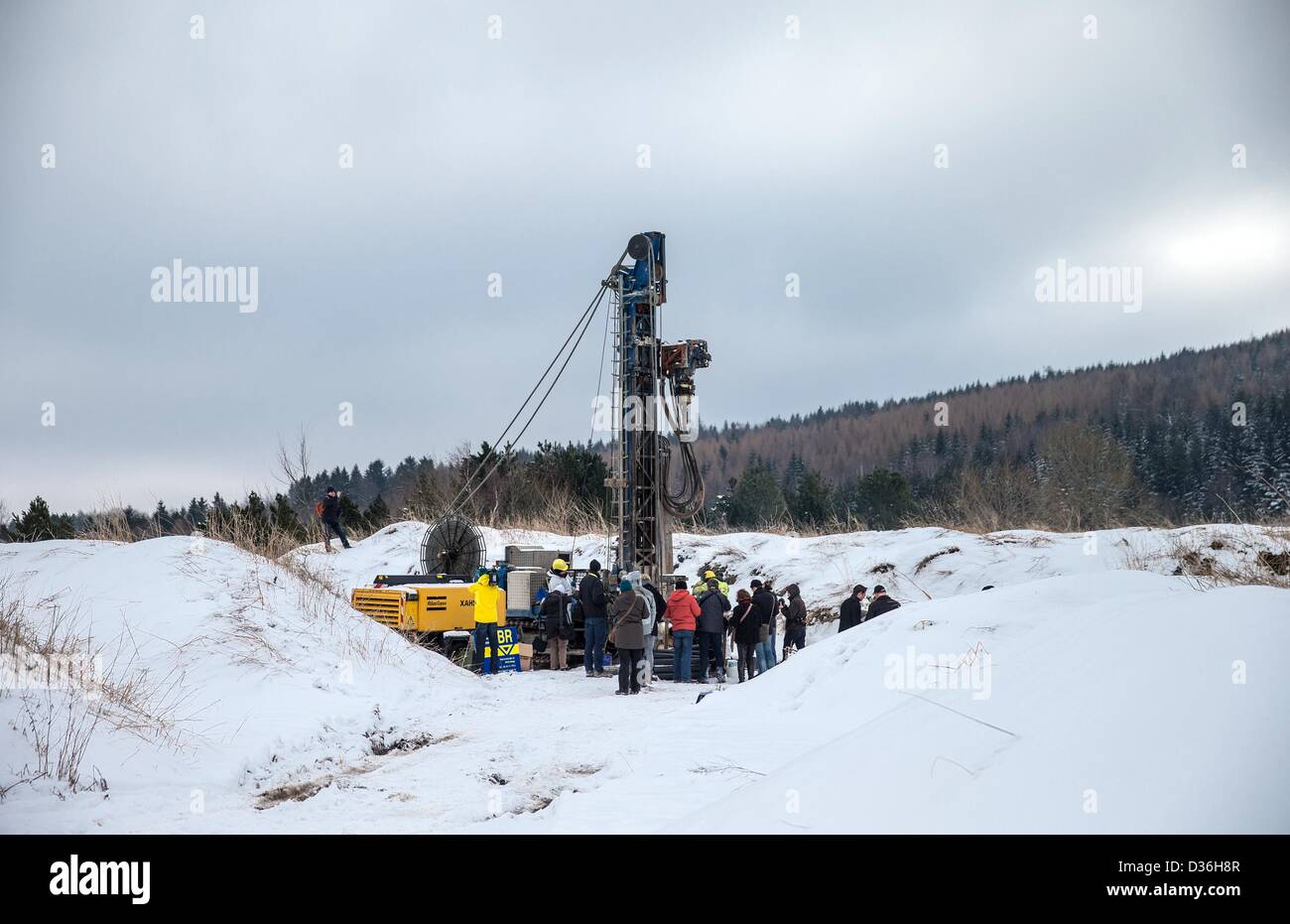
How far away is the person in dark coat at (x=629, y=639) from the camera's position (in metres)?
14.5

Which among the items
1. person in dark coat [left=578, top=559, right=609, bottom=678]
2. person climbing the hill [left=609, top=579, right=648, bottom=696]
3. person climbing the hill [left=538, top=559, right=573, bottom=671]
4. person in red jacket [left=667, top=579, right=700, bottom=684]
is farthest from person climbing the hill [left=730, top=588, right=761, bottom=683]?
person climbing the hill [left=538, top=559, right=573, bottom=671]

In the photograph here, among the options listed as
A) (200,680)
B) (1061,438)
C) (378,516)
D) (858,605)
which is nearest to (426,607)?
(200,680)

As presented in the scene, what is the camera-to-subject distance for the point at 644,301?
1858 cm

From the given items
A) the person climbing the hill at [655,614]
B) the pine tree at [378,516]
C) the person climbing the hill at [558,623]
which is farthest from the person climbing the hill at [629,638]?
the pine tree at [378,516]

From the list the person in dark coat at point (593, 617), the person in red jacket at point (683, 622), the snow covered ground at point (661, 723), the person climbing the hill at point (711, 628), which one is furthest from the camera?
the person in dark coat at point (593, 617)

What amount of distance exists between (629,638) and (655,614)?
6.71 feet

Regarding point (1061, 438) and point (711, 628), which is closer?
point (711, 628)

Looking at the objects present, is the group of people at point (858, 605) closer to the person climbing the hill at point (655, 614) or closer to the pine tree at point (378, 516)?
the person climbing the hill at point (655, 614)

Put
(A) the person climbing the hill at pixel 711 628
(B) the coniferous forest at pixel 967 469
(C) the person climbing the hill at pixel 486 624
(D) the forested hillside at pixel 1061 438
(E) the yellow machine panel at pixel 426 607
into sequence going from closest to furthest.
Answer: (C) the person climbing the hill at pixel 486 624 < (A) the person climbing the hill at pixel 711 628 < (E) the yellow machine panel at pixel 426 607 < (B) the coniferous forest at pixel 967 469 < (D) the forested hillside at pixel 1061 438

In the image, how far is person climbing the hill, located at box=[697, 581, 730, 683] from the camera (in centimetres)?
1658

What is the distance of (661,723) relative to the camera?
971cm

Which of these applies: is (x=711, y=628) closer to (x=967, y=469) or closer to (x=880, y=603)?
(x=880, y=603)

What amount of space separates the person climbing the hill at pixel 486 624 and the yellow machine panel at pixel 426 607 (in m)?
0.30
